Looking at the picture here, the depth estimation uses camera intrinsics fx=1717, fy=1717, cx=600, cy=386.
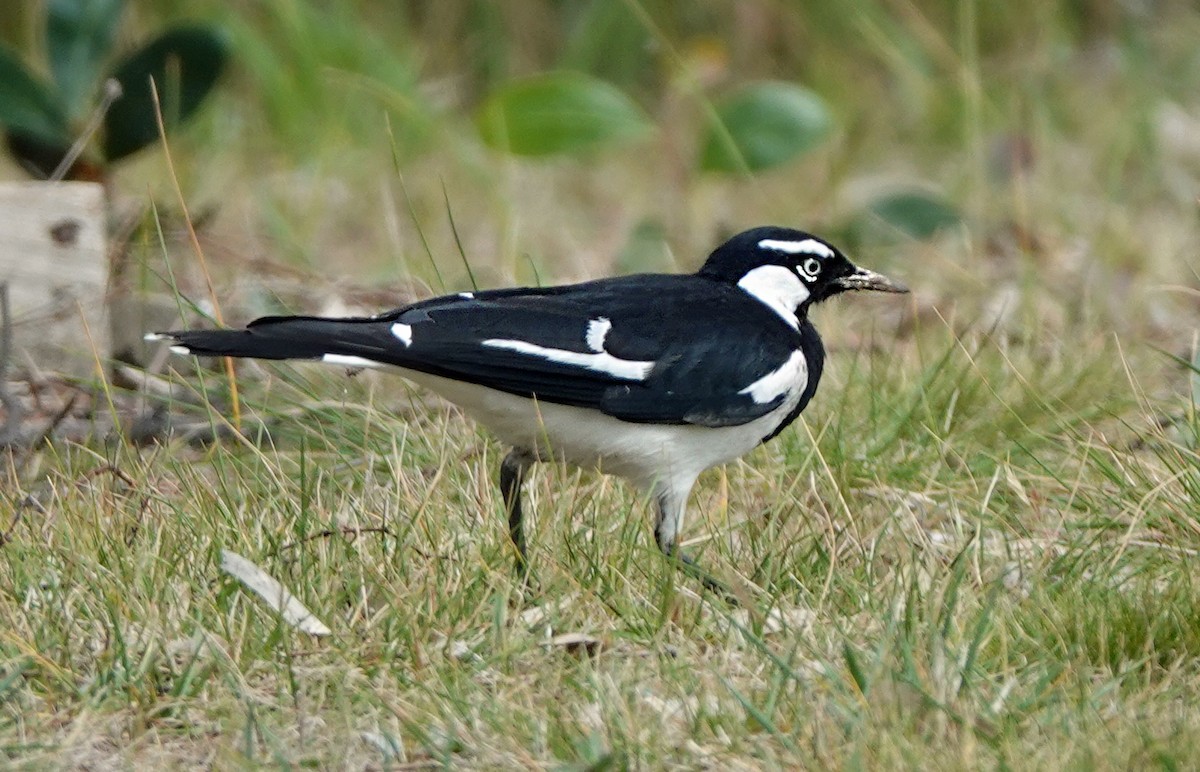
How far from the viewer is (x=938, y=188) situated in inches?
260

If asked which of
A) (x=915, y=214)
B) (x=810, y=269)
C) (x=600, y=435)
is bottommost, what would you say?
(x=915, y=214)

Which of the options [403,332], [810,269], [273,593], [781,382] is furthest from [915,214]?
[273,593]

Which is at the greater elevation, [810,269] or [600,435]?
[810,269]

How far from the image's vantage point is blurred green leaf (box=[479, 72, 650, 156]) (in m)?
5.28

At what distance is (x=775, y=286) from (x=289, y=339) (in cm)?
106

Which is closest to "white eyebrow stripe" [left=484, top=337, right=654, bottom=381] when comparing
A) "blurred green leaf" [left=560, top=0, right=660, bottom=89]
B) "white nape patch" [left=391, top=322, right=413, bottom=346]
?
"white nape patch" [left=391, top=322, right=413, bottom=346]

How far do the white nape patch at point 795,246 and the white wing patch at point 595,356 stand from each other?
0.48 metres

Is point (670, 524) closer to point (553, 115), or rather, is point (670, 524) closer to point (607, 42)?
point (553, 115)

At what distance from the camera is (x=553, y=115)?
531 centimetres

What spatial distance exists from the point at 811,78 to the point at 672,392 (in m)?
4.78

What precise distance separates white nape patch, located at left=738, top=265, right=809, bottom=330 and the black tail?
823mm

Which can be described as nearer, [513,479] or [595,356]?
[595,356]

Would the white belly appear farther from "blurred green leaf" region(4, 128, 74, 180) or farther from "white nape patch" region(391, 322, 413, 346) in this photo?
"blurred green leaf" region(4, 128, 74, 180)

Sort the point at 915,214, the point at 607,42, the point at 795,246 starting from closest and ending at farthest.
→ the point at 795,246, the point at 915,214, the point at 607,42
